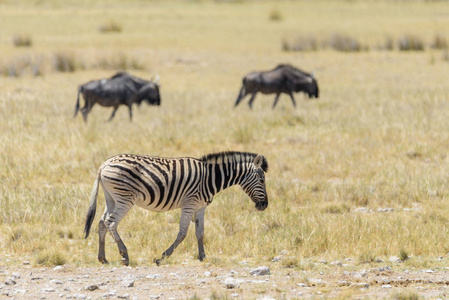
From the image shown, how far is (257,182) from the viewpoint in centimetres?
773

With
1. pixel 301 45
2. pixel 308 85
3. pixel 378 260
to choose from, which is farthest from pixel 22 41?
pixel 378 260

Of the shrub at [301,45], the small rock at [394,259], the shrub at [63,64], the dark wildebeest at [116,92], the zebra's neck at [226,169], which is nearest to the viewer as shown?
the small rock at [394,259]

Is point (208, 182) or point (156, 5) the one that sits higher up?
point (156, 5)

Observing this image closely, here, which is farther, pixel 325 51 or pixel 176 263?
pixel 325 51

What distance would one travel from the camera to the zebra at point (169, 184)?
7195 mm

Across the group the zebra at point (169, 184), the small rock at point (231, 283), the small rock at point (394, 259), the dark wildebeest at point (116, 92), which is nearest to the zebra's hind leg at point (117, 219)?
the zebra at point (169, 184)

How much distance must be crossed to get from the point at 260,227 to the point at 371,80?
17734mm

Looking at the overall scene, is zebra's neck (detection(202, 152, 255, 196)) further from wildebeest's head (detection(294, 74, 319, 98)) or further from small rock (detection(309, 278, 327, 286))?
wildebeest's head (detection(294, 74, 319, 98))

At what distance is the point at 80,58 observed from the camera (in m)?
29.1

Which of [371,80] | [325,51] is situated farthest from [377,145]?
[325,51]

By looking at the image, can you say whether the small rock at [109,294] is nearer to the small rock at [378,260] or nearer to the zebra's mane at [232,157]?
the zebra's mane at [232,157]

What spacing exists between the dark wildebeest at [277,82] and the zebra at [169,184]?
39.7 ft

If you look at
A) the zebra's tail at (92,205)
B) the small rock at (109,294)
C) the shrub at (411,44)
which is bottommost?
the small rock at (109,294)

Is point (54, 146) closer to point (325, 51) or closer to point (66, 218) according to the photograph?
point (66, 218)
